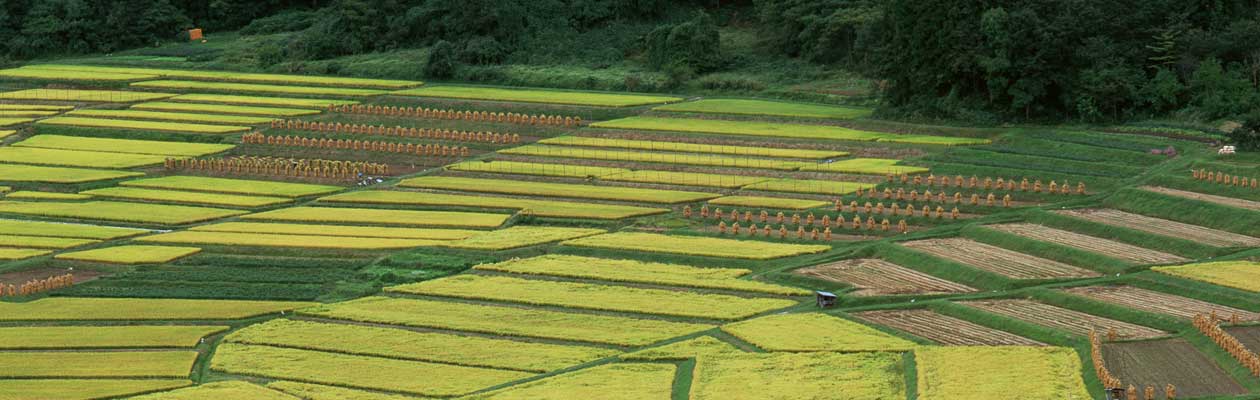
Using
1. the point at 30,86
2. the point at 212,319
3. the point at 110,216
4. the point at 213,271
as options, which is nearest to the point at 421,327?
the point at 212,319

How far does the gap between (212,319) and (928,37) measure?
50.0 metres

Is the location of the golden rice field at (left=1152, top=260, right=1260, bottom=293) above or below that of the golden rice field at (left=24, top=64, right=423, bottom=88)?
below

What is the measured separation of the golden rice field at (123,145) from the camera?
4574 inches

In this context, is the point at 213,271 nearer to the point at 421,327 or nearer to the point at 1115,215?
the point at 421,327

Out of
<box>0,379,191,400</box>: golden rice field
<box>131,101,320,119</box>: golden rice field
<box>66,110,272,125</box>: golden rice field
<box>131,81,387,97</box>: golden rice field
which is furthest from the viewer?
<box>131,81,387,97</box>: golden rice field

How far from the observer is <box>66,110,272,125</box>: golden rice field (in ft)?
410

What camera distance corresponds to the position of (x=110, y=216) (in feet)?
318

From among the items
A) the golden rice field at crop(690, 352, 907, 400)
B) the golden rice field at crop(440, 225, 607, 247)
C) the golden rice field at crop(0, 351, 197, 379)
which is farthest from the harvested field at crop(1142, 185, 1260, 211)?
the golden rice field at crop(0, 351, 197, 379)

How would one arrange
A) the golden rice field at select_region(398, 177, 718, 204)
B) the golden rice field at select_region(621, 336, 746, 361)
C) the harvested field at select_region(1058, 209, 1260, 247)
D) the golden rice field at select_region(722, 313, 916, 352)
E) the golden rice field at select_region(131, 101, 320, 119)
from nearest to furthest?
the golden rice field at select_region(621, 336, 746, 361), the golden rice field at select_region(722, 313, 916, 352), the harvested field at select_region(1058, 209, 1260, 247), the golden rice field at select_region(398, 177, 718, 204), the golden rice field at select_region(131, 101, 320, 119)

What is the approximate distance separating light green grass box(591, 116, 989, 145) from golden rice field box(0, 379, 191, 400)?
5125cm

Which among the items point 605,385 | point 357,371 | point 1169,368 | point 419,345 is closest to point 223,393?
point 357,371

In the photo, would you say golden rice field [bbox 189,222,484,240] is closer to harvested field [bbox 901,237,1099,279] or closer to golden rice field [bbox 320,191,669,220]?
golden rice field [bbox 320,191,669,220]

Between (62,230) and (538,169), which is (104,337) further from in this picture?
(538,169)

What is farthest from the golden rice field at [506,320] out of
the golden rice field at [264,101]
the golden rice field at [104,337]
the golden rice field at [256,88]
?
the golden rice field at [256,88]
